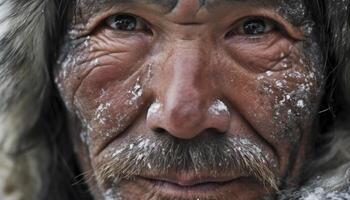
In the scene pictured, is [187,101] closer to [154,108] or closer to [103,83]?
[154,108]

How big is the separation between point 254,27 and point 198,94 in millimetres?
265

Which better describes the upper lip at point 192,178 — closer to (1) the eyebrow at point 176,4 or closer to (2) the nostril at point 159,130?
(2) the nostril at point 159,130

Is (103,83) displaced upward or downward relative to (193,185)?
upward

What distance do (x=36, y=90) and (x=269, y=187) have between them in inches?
29.9

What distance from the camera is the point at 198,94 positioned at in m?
1.84

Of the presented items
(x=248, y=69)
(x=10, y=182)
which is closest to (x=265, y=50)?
(x=248, y=69)

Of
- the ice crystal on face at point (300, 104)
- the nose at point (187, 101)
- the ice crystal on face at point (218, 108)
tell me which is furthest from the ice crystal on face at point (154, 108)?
the ice crystal on face at point (300, 104)

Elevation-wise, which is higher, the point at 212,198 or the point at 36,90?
the point at 36,90

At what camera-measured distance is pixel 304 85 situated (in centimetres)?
198

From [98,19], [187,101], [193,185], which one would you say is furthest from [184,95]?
[98,19]

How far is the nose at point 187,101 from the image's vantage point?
1.83m

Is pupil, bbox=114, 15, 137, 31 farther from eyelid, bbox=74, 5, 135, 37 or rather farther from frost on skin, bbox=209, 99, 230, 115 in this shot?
frost on skin, bbox=209, 99, 230, 115

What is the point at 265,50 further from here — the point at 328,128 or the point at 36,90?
the point at 36,90

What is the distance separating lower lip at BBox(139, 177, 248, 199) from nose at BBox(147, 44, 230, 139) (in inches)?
5.7
